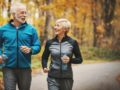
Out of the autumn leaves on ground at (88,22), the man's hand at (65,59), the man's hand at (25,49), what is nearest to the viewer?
the man's hand at (25,49)

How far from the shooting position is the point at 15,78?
4.79 m

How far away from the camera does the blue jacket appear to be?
4.81 m

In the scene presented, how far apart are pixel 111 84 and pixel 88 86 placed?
1.90 feet

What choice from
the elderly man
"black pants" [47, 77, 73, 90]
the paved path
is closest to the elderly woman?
"black pants" [47, 77, 73, 90]

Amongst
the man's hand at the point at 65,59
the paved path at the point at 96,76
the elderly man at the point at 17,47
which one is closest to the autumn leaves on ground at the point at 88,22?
the paved path at the point at 96,76

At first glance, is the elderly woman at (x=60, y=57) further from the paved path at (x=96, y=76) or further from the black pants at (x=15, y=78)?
the paved path at (x=96, y=76)

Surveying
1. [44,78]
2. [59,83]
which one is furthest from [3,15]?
[59,83]

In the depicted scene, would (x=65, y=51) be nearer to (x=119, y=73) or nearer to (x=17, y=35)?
(x=17, y=35)

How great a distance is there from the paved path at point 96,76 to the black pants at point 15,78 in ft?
9.11

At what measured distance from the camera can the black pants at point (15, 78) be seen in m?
4.72

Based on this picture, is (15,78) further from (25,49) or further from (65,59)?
(65,59)

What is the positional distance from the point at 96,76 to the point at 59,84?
139 inches

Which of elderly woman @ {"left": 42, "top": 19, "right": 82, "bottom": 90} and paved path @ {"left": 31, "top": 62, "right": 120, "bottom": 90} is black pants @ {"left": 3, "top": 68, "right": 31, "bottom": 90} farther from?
paved path @ {"left": 31, "top": 62, "right": 120, "bottom": 90}

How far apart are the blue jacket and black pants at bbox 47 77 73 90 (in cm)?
35
